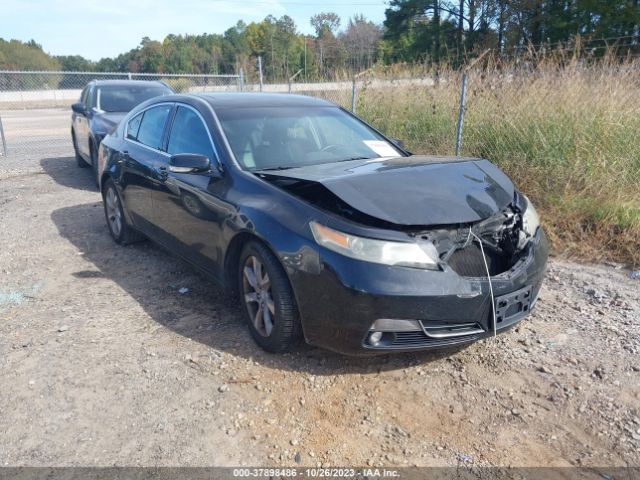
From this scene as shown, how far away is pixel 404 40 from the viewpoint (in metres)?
48.0

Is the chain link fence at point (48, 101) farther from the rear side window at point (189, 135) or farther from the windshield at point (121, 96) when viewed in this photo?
the rear side window at point (189, 135)

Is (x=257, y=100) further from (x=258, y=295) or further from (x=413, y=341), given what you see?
(x=413, y=341)

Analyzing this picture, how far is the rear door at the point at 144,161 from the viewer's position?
4.52 meters

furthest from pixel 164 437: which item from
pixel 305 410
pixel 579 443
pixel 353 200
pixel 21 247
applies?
pixel 21 247

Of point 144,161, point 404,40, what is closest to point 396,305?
point 144,161

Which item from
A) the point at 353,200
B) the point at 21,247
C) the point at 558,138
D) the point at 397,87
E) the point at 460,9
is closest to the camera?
the point at 353,200

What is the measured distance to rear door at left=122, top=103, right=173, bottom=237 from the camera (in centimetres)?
452

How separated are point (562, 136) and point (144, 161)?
16.2ft

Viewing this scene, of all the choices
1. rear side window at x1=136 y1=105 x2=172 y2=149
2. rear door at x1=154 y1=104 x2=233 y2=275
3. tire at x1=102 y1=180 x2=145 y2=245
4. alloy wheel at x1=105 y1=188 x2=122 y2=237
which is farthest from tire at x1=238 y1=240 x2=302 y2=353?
alloy wheel at x1=105 y1=188 x2=122 y2=237

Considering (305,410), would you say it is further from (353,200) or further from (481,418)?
(353,200)

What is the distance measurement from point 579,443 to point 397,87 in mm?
7469

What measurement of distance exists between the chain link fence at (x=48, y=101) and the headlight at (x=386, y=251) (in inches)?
438

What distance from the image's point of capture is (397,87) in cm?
902

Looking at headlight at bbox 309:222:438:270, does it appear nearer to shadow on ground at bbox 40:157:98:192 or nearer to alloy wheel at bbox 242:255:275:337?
alloy wheel at bbox 242:255:275:337
